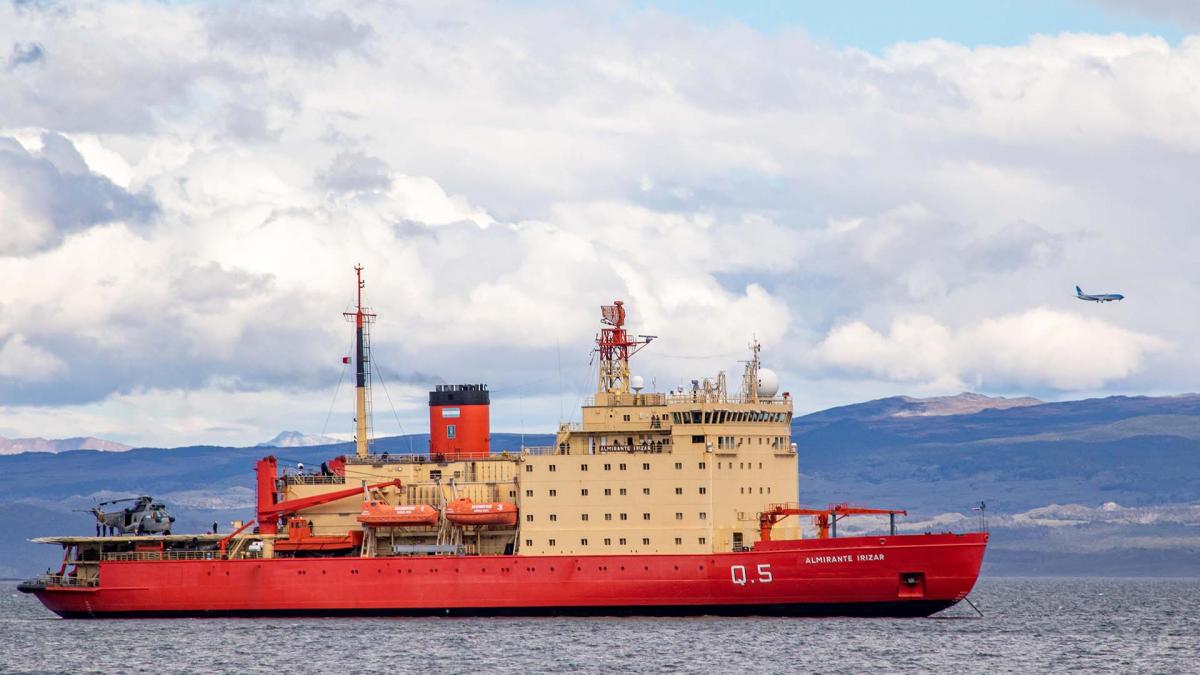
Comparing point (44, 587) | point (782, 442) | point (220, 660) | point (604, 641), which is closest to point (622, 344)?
point (782, 442)

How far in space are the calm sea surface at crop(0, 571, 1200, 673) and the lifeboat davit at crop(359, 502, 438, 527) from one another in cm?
351

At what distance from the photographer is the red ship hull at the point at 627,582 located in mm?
60875

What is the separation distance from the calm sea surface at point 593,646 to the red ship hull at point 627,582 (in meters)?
0.64

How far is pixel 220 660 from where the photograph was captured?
54.2 meters

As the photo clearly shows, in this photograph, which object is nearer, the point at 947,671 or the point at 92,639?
the point at 947,671

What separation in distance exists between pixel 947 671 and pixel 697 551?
13.7 metres

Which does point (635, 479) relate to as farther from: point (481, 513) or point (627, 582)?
point (481, 513)

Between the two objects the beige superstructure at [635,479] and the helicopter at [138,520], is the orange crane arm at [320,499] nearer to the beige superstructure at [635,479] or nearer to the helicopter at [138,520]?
the beige superstructure at [635,479]

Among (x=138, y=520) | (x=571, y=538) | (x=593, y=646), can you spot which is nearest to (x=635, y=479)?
(x=571, y=538)

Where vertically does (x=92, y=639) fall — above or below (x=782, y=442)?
below

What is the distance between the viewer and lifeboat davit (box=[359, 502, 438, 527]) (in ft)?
212

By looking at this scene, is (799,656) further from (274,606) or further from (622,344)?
(274,606)

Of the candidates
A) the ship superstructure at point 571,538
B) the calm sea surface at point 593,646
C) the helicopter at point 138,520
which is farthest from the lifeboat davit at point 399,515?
the helicopter at point 138,520

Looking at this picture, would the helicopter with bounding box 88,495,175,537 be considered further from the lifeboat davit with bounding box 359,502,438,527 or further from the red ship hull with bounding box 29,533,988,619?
the lifeboat davit with bounding box 359,502,438,527
